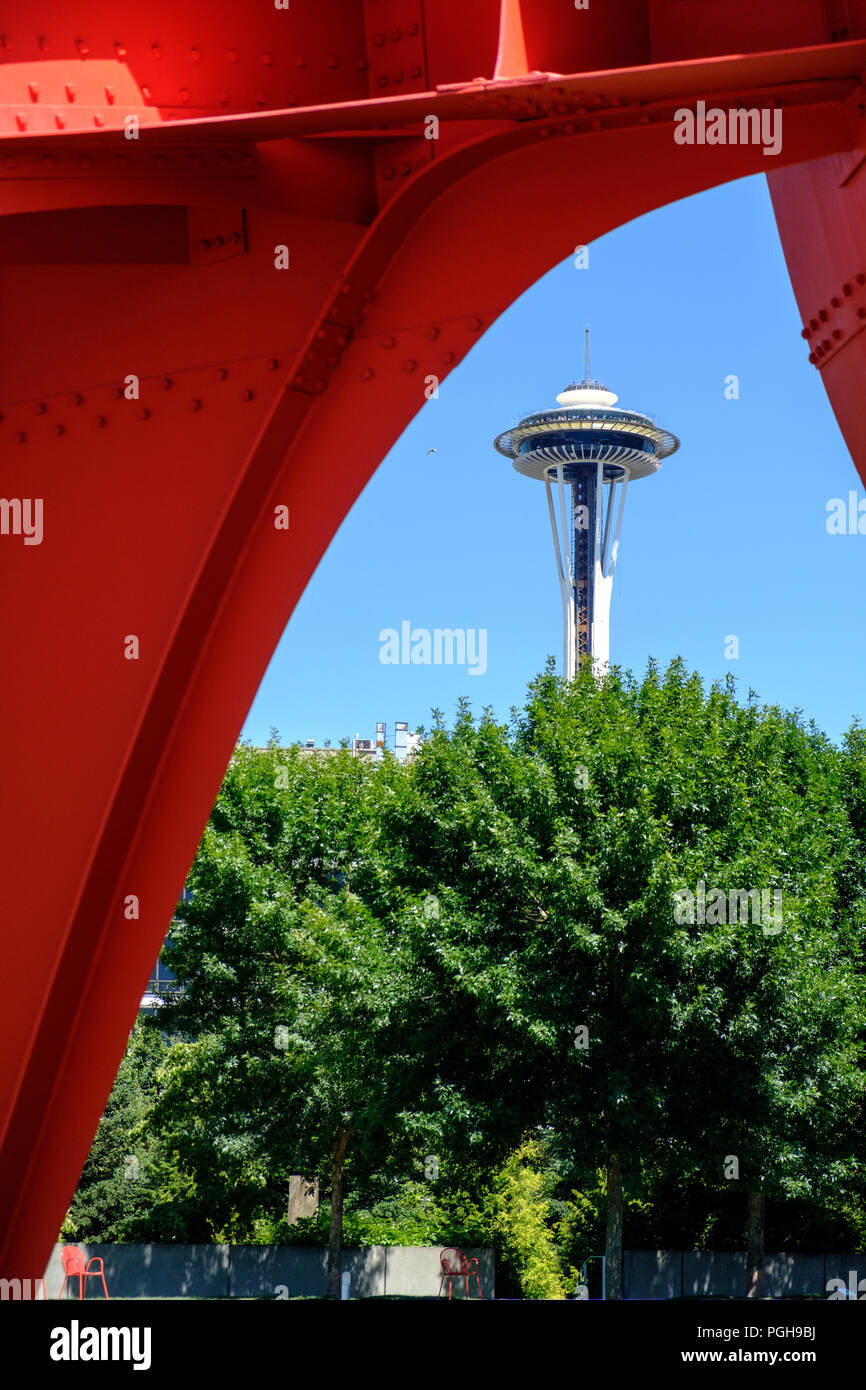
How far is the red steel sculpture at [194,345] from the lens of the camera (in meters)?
Result: 4.30

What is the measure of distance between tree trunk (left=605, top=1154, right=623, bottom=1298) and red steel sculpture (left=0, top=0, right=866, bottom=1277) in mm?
16362

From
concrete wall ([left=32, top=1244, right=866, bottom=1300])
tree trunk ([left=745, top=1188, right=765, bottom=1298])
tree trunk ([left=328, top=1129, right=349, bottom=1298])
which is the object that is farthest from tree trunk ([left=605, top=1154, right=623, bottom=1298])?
tree trunk ([left=328, top=1129, right=349, bottom=1298])

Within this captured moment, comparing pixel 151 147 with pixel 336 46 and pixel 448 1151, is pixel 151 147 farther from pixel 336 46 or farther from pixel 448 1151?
pixel 448 1151

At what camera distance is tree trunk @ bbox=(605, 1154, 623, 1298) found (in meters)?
19.8

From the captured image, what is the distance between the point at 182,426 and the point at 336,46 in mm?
1469

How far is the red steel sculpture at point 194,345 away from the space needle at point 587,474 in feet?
298

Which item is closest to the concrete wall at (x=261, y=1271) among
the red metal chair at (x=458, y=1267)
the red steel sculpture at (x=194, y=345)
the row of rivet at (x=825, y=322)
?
the red metal chair at (x=458, y=1267)

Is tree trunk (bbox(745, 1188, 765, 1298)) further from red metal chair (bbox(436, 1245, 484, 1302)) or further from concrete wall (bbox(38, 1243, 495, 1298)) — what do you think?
red metal chair (bbox(436, 1245, 484, 1302))

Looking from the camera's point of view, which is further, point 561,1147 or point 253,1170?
point 253,1170

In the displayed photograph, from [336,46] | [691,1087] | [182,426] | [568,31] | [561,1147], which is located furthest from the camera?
[561,1147]

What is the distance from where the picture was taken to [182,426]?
4879mm

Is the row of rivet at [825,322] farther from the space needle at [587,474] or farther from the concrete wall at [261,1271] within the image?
the space needle at [587,474]
